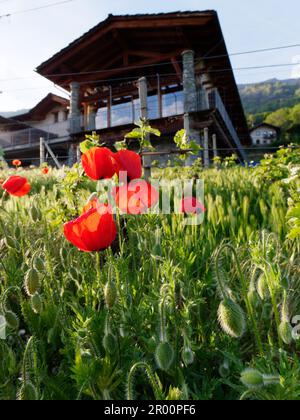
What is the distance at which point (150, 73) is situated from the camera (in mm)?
12938

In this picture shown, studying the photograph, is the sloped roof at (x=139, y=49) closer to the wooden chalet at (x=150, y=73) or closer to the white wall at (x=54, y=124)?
the wooden chalet at (x=150, y=73)

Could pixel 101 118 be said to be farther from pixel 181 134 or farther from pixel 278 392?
pixel 278 392

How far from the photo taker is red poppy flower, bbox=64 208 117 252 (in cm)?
78

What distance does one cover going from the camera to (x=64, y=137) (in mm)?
20797

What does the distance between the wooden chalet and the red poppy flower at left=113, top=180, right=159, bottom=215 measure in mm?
9651

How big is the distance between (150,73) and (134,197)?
13066 mm

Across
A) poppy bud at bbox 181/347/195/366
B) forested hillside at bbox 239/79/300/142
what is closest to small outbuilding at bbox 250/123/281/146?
forested hillside at bbox 239/79/300/142

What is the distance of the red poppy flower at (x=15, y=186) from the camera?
147 centimetres

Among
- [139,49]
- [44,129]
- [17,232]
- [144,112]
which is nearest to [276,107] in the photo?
[44,129]

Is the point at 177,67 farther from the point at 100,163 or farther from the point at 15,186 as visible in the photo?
the point at 100,163

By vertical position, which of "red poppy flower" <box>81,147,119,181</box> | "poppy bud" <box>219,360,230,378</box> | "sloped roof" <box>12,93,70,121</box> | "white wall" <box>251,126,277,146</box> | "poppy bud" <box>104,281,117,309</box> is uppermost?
"white wall" <box>251,126,277,146</box>

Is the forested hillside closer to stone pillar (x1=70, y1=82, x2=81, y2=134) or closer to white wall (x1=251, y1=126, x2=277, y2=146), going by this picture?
white wall (x1=251, y1=126, x2=277, y2=146)

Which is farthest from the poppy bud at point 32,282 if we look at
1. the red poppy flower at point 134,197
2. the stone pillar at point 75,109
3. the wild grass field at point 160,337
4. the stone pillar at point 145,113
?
the stone pillar at point 75,109
